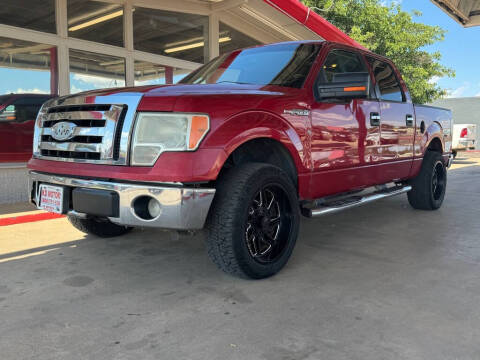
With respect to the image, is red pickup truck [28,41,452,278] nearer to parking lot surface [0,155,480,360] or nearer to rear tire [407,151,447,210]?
parking lot surface [0,155,480,360]

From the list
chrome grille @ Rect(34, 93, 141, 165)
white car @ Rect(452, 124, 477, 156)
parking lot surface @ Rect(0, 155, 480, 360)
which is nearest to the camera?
parking lot surface @ Rect(0, 155, 480, 360)

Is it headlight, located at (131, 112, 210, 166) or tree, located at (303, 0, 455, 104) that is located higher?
tree, located at (303, 0, 455, 104)

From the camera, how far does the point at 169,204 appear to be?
271cm

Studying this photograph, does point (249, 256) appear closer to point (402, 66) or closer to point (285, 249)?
point (285, 249)

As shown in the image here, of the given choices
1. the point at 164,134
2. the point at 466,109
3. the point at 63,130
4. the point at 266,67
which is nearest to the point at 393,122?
the point at 266,67

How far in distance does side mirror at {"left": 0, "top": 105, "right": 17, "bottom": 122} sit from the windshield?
3.30 m

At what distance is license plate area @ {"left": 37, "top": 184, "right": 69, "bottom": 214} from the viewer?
3034 mm

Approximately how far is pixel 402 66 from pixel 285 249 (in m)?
18.2

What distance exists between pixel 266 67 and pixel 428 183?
304cm

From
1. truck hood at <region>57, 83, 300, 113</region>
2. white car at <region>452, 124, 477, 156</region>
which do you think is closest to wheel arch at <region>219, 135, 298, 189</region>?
truck hood at <region>57, 83, 300, 113</region>

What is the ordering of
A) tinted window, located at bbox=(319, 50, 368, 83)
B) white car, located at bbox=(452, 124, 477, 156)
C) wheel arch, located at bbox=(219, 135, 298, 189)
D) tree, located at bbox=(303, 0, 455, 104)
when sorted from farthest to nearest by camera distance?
tree, located at bbox=(303, 0, 455, 104)
white car, located at bbox=(452, 124, 477, 156)
tinted window, located at bbox=(319, 50, 368, 83)
wheel arch, located at bbox=(219, 135, 298, 189)

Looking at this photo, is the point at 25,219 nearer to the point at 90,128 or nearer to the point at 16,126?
the point at 16,126

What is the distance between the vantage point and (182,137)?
9.00ft

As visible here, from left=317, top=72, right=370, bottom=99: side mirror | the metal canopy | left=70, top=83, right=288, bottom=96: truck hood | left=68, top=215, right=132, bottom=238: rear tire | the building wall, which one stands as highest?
the metal canopy
